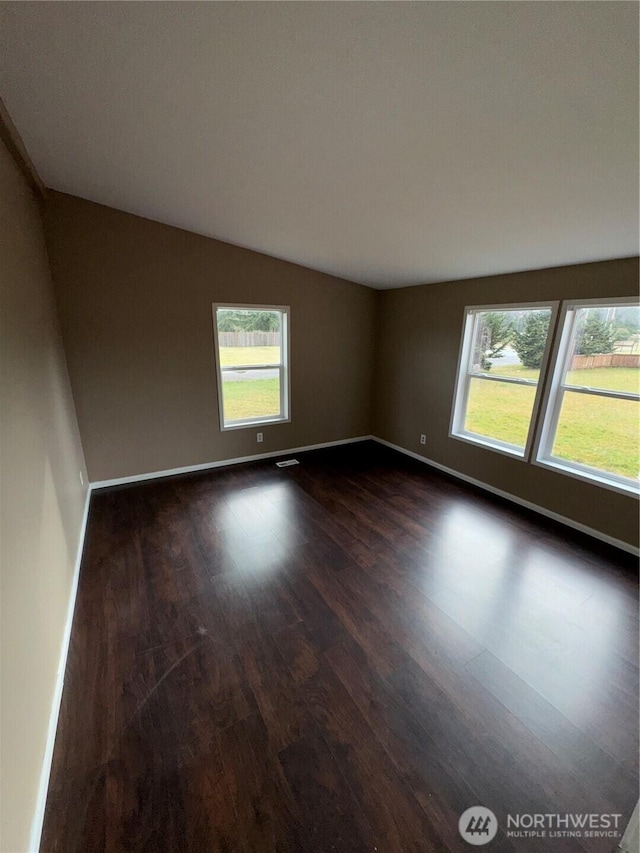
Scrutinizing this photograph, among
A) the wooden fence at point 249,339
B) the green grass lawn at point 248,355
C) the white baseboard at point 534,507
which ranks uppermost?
the wooden fence at point 249,339

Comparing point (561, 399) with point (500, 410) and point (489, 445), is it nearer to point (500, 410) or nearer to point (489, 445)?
point (500, 410)

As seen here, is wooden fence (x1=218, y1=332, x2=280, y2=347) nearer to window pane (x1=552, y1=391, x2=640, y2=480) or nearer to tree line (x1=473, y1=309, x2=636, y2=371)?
tree line (x1=473, y1=309, x2=636, y2=371)

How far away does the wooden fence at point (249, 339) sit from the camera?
151 inches

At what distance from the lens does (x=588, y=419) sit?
112 inches

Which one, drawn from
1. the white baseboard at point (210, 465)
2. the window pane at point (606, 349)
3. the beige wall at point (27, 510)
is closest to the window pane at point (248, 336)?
the white baseboard at point (210, 465)

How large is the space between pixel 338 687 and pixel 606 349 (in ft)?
10.2

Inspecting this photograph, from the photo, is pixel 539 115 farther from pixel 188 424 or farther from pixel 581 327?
pixel 188 424

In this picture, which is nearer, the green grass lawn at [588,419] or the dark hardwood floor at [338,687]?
the dark hardwood floor at [338,687]

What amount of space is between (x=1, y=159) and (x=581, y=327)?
4053mm

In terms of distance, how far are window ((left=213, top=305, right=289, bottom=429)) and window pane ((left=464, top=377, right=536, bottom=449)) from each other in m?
2.27

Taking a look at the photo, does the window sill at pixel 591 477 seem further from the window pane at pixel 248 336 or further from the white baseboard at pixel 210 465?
the window pane at pixel 248 336

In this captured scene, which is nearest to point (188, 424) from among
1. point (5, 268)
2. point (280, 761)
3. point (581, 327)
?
point (5, 268)

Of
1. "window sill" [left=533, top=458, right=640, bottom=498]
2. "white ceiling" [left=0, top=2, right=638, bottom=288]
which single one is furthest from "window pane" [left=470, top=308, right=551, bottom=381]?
"window sill" [left=533, top=458, right=640, bottom=498]

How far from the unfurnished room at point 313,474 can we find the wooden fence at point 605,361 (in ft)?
0.07
